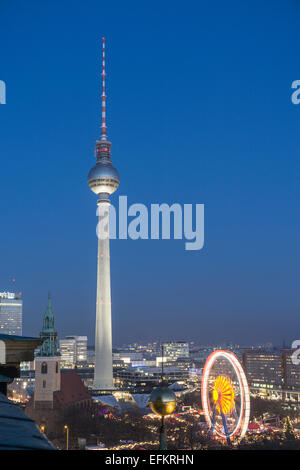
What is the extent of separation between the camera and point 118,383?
125 m

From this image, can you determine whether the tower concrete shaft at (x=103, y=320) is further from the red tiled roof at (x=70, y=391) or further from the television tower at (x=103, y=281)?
the red tiled roof at (x=70, y=391)

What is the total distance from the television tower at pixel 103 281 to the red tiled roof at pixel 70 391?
32.3 meters

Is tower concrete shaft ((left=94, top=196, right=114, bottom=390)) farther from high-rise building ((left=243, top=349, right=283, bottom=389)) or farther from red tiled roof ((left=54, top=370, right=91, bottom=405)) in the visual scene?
high-rise building ((left=243, top=349, right=283, bottom=389))

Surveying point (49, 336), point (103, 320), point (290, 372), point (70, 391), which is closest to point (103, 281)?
point (103, 320)

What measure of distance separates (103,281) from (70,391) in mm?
39072

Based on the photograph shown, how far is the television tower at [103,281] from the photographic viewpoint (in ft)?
357

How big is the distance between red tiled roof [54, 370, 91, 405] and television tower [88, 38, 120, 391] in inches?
1274

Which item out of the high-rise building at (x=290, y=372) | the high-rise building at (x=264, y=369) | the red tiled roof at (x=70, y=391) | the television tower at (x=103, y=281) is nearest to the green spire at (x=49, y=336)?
the red tiled roof at (x=70, y=391)

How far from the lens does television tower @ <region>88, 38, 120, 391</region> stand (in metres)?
109

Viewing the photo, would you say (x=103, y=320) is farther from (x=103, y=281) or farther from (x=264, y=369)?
(x=264, y=369)

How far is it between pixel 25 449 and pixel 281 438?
173 ft

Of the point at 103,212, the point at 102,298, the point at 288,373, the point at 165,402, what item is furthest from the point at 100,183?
the point at 165,402

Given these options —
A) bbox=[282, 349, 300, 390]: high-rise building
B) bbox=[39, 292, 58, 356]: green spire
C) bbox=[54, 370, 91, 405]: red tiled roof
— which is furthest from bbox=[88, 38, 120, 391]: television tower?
bbox=[282, 349, 300, 390]: high-rise building
